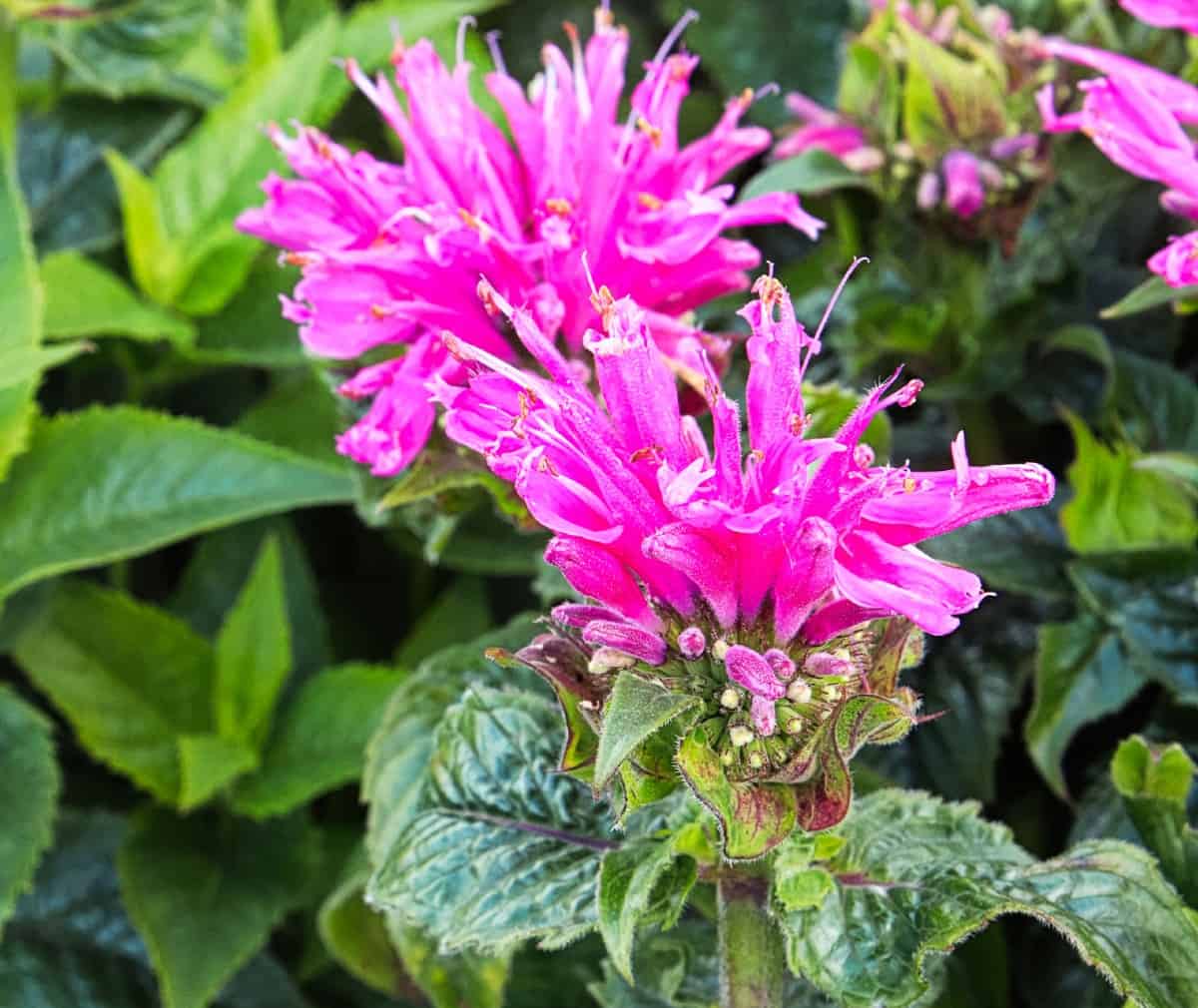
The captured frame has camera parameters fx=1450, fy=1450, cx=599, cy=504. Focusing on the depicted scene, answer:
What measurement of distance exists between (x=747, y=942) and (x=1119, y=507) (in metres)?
0.26

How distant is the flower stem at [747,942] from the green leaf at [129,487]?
0.27 meters

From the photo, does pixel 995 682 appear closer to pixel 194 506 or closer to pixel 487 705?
pixel 487 705

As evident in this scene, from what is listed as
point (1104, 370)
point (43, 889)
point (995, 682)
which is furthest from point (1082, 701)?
point (43, 889)

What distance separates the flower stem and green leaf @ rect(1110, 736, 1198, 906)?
0.43 feet

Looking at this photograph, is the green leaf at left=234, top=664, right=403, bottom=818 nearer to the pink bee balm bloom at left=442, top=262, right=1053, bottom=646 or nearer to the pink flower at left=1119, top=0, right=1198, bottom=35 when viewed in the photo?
the pink bee balm bloom at left=442, top=262, right=1053, bottom=646

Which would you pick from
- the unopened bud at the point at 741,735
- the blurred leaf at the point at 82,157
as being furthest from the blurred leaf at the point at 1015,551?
the blurred leaf at the point at 82,157

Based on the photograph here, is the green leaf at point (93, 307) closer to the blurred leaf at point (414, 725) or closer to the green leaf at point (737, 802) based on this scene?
the blurred leaf at point (414, 725)

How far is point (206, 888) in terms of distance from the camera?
0.68 meters

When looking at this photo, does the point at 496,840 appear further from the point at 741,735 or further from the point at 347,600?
the point at 347,600

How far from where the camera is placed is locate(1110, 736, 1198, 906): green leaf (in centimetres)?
46

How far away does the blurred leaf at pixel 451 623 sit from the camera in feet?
2.44

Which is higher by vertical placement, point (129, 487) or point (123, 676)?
point (129, 487)

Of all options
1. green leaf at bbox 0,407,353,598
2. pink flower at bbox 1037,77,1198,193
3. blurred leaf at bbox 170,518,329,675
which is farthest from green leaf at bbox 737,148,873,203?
blurred leaf at bbox 170,518,329,675

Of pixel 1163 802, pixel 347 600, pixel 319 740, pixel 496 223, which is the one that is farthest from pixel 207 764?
pixel 1163 802
